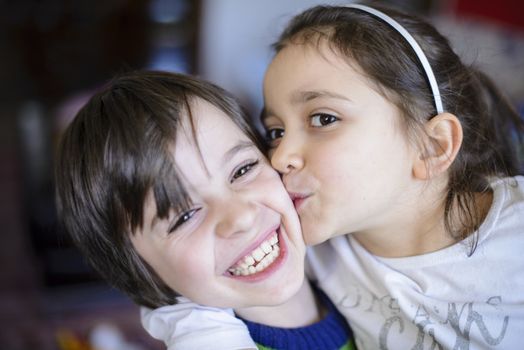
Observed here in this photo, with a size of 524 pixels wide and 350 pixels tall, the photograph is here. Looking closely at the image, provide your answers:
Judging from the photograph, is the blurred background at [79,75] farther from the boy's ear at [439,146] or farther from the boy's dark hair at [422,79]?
the boy's ear at [439,146]

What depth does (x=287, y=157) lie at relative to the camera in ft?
2.71

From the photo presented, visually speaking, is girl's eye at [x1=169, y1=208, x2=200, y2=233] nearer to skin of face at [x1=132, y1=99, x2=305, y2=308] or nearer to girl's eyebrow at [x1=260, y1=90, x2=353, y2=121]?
skin of face at [x1=132, y1=99, x2=305, y2=308]

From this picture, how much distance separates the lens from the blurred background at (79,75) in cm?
222

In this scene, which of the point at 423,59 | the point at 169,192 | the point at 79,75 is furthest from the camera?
the point at 79,75

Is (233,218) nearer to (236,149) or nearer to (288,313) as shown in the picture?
(236,149)

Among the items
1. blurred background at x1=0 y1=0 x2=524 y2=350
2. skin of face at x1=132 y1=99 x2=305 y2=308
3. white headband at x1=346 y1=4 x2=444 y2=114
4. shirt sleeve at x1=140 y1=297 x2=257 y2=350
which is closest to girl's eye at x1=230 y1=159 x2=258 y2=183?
skin of face at x1=132 y1=99 x2=305 y2=308

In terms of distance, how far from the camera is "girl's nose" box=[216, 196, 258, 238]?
0.76 m

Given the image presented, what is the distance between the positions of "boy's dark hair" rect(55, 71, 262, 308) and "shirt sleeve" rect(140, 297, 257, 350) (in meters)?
0.04

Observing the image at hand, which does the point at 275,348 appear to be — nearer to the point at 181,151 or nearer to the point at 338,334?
the point at 338,334

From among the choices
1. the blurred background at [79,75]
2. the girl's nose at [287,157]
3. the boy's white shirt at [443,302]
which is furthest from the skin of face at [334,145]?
the blurred background at [79,75]

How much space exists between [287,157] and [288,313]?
0.28m

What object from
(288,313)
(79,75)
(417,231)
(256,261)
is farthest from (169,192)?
(79,75)

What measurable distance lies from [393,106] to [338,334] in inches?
16.4

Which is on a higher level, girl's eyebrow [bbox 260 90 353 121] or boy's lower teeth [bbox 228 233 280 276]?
girl's eyebrow [bbox 260 90 353 121]
